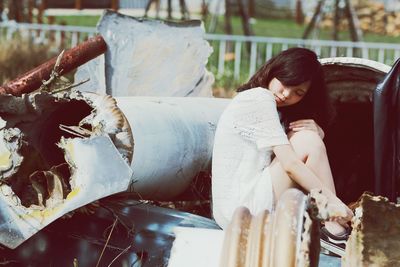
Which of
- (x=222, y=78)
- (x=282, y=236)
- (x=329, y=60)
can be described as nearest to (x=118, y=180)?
(x=282, y=236)

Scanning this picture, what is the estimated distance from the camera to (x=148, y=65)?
15.6 ft

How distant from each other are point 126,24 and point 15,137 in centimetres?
181

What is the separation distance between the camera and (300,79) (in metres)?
3.33

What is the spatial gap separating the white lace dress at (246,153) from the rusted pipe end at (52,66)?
0.97 meters

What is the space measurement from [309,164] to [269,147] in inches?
8.2

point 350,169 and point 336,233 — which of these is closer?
point 336,233

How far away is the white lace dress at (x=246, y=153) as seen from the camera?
3.19 meters

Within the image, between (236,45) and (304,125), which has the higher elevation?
(304,125)

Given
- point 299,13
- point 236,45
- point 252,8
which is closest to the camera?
point 236,45

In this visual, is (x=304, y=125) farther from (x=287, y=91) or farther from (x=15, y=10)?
(x=15, y=10)

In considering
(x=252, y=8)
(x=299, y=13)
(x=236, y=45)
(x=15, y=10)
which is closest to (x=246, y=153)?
(x=236, y=45)

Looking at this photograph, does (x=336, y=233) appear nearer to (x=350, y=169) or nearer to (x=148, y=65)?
(x=350, y=169)

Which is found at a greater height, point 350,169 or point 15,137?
point 15,137

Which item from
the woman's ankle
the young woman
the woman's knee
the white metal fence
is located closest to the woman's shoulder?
the young woman
